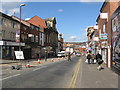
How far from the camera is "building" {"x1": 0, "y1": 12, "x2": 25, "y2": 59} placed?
3278 centimetres

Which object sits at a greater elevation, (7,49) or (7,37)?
(7,37)

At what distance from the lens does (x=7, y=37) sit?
3462 cm

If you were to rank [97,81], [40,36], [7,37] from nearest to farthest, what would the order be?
[97,81], [7,37], [40,36]

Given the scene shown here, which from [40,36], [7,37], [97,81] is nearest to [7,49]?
[7,37]

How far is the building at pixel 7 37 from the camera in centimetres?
3278

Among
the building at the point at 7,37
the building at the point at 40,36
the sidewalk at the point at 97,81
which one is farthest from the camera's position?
the building at the point at 40,36

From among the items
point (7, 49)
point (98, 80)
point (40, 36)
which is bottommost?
point (98, 80)

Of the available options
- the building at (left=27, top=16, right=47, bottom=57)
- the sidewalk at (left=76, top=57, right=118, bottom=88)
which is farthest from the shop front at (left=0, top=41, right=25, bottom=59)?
the sidewalk at (left=76, top=57, right=118, bottom=88)

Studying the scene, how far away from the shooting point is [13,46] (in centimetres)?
3778

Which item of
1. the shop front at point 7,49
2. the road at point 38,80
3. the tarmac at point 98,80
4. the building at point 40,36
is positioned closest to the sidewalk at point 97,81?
the tarmac at point 98,80

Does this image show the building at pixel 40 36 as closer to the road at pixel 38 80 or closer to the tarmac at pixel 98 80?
the road at pixel 38 80

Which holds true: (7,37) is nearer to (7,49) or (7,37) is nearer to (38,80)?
(7,49)

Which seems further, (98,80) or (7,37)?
(7,37)

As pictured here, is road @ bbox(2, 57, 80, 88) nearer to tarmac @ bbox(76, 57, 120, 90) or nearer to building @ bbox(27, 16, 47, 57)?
tarmac @ bbox(76, 57, 120, 90)
